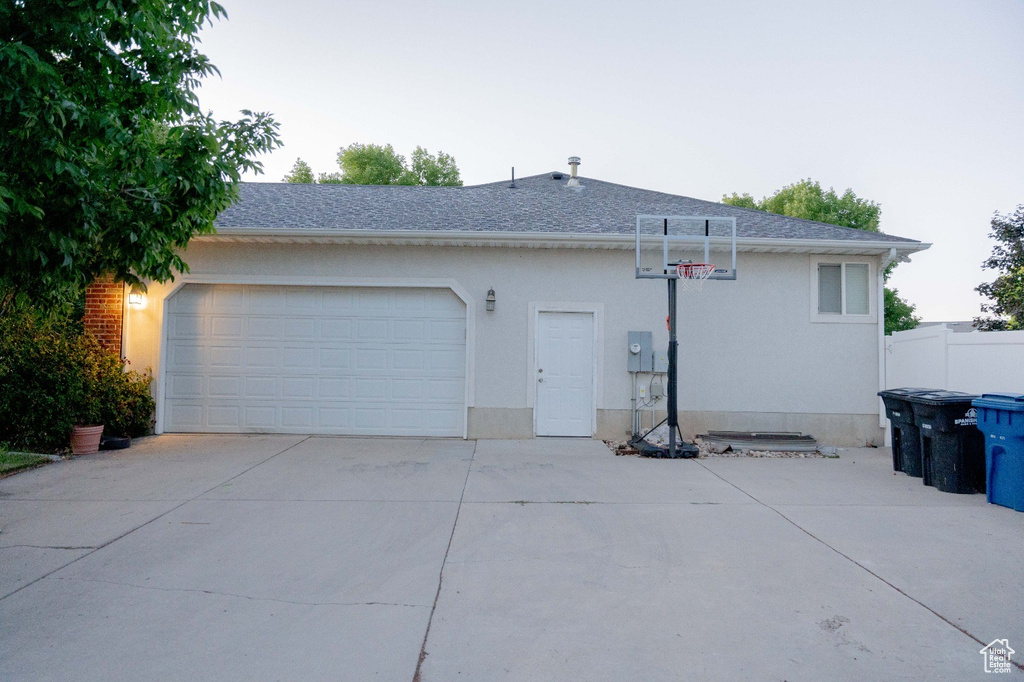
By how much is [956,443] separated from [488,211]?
25.3ft

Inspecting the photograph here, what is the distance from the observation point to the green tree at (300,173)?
31.7 metres

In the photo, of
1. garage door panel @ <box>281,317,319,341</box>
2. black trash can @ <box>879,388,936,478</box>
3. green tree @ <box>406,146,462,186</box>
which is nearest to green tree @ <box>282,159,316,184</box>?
green tree @ <box>406,146,462,186</box>

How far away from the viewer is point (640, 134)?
1588cm

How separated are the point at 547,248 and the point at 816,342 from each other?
4.73m

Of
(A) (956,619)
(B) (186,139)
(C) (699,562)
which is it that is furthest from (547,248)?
(A) (956,619)

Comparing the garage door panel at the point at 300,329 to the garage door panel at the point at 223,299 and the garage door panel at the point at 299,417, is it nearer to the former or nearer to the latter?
the garage door panel at the point at 223,299

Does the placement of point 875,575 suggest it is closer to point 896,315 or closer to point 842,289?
point 842,289

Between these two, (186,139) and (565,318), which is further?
(565,318)

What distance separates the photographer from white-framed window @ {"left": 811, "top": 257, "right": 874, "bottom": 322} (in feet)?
31.2

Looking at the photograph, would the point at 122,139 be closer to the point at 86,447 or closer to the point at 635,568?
the point at 635,568

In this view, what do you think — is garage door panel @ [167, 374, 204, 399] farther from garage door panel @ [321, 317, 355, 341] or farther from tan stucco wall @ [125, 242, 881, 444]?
garage door panel @ [321, 317, 355, 341]

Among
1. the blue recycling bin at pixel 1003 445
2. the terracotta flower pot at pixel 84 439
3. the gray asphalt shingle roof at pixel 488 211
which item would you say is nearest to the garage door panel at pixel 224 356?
the terracotta flower pot at pixel 84 439

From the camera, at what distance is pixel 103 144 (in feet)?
15.1

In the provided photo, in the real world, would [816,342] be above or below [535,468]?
above
